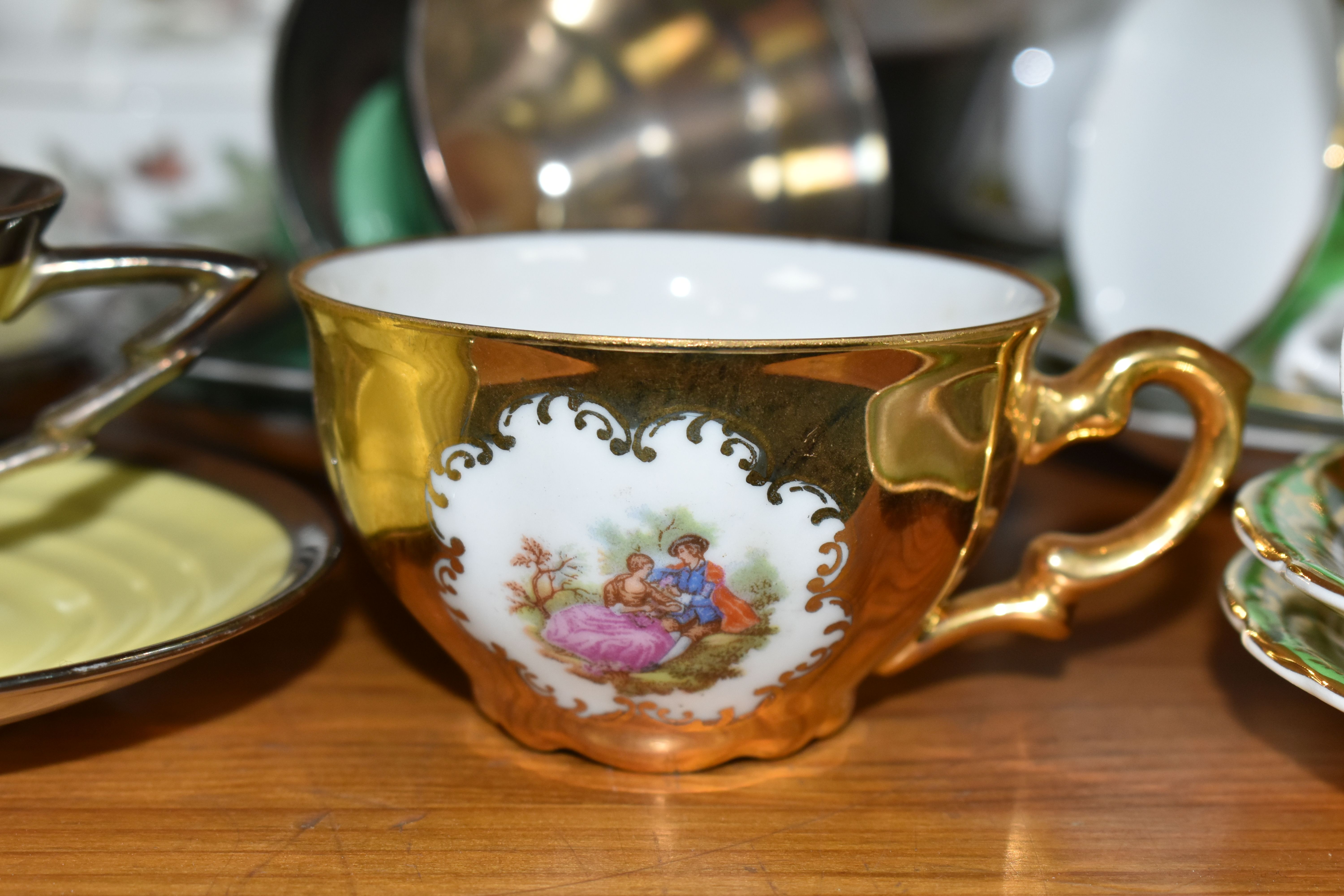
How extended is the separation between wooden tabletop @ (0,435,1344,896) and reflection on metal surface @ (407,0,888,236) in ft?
0.82

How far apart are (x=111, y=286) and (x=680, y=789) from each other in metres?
0.24

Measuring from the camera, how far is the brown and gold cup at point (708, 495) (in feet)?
0.97

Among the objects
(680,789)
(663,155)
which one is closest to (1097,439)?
(680,789)

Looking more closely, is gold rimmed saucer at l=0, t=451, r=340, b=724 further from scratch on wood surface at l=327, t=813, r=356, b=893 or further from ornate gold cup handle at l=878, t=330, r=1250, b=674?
ornate gold cup handle at l=878, t=330, r=1250, b=674

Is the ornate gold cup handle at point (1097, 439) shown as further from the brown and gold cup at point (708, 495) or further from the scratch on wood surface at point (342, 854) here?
the scratch on wood surface at point (342, 854)

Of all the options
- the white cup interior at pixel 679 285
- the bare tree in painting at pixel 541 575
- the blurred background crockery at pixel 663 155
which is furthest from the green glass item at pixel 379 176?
the bare tree in painting at pixel 541 575

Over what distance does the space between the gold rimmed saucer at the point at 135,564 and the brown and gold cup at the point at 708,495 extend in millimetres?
55

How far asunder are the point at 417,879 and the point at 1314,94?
53 cm

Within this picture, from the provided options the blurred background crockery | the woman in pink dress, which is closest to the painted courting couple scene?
the woman in pink dress

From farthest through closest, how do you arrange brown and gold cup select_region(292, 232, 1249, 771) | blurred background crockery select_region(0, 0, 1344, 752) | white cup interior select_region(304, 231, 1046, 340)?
blurred background crockery select_region(0, 0, 1344, 752) → white cup interior select_region(304, 231, 1046, 340) → brown and gold cup select_region(292, 232, 1249, 771)

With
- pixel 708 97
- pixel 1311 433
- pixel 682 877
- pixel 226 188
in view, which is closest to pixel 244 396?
pixel 226 188

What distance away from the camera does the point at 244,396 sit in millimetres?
596

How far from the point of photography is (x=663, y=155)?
604 millimetres

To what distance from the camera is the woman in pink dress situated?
0.31 meters
